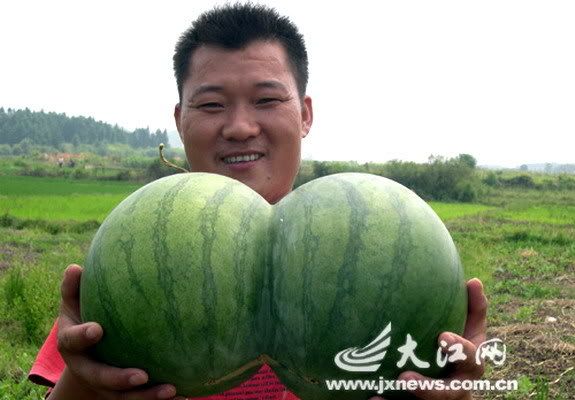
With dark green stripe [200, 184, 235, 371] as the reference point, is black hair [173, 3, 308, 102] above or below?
above

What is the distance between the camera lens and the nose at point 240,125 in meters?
2.79

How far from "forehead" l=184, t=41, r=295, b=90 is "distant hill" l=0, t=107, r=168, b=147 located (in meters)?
141

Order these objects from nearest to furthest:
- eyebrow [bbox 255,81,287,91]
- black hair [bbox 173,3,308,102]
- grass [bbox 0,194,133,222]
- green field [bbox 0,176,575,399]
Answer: eyebrow [bbox 255,81,287,91] → black hair [bbox 173,3,308,102] → green field [bbox 0,176,575,399] → grass [bbox 0,194,133,222]

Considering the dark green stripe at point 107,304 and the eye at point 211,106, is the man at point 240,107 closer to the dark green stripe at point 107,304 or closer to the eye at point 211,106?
the eye at point 211,106

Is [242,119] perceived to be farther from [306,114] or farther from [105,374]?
[105,374]

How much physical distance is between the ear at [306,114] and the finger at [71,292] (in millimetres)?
1714

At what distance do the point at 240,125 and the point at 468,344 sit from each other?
1439 millimetres

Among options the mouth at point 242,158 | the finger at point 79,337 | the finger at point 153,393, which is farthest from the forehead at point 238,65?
the finger at point 153,393

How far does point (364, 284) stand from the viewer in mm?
1896

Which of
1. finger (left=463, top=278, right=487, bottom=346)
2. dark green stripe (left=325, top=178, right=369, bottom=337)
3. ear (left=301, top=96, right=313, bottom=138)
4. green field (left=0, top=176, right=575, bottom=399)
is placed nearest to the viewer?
dark green stripe (left=325, top=178, right=369, bottom=337)

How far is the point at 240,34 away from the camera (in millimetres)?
3049

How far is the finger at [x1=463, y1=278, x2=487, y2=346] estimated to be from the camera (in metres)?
2.18

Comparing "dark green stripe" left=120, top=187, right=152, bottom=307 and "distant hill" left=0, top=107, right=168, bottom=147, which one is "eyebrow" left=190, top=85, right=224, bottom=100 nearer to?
"dark green stripe" left=120, top=187, right=152, bottom=307

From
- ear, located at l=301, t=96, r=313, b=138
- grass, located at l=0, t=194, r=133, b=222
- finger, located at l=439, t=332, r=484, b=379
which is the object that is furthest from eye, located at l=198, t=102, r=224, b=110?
grass, located at l=0, t=194, r=133, b=222
